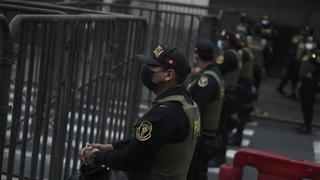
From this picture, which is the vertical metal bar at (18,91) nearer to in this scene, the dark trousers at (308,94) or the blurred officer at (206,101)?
the blurred officer at (206,101)

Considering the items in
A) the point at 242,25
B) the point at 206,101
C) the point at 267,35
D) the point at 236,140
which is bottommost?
the point at 236,140

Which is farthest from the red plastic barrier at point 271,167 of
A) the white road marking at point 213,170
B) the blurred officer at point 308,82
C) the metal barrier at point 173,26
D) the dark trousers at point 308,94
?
the dark trousers at point 308,94

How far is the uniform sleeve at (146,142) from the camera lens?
3.75m

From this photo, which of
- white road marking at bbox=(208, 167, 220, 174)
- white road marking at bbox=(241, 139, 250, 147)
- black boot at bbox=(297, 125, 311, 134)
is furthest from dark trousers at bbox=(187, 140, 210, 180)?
black boot at bbox=(297, 125, 311, 134)

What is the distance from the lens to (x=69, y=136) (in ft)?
16.3

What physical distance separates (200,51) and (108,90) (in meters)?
1.43

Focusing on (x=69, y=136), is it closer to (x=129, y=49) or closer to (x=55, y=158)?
(x=55, y=158)

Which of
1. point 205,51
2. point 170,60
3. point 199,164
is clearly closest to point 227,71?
point 205,51

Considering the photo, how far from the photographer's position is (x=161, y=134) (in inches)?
147

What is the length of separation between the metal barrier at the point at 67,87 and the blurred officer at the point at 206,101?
66 cm

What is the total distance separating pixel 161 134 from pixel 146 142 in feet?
0.32

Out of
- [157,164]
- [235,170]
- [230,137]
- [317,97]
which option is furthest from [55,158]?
[317,97]

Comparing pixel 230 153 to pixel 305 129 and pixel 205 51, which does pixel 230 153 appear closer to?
pixel 305 129

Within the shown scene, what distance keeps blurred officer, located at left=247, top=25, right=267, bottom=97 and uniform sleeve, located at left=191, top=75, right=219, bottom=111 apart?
7089mm
